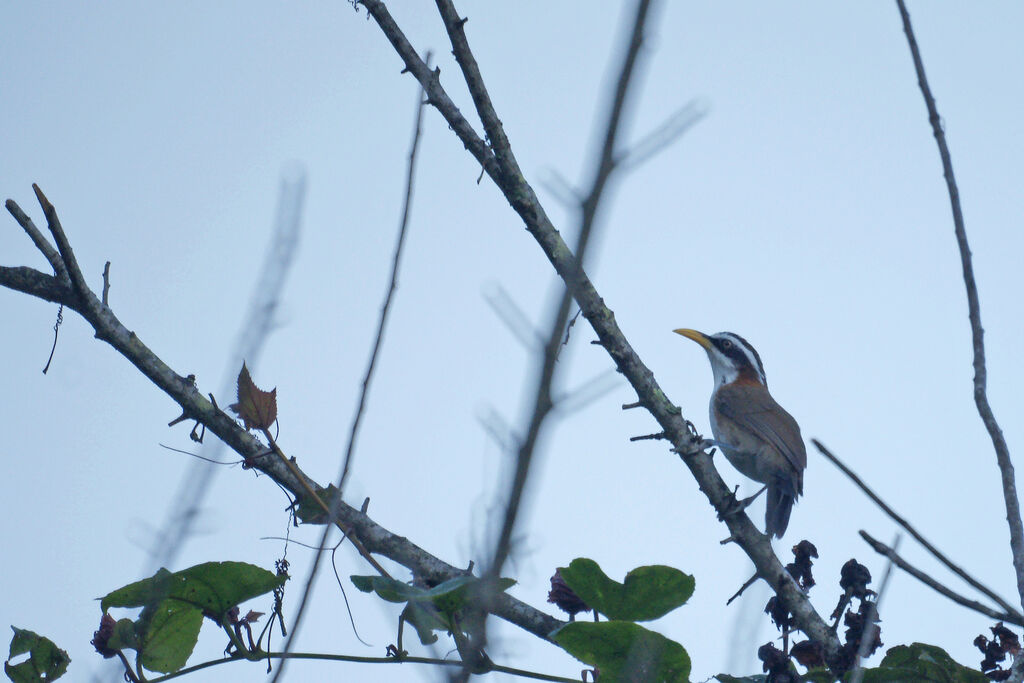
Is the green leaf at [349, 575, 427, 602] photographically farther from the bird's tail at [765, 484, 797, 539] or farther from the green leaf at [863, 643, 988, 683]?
the bird's tail at [765, 484, 797, 539]

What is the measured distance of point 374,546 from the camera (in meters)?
3.67

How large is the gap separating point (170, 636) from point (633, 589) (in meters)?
1.40

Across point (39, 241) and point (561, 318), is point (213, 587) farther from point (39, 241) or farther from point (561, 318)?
point (561, 318)

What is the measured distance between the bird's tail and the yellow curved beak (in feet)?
7.52

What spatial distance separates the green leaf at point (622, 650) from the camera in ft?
8.97

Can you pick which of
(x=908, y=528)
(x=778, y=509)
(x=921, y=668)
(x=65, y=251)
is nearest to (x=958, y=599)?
(x=908, y=528)

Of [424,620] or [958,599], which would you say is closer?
[958,599]

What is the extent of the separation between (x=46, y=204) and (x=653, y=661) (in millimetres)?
2593

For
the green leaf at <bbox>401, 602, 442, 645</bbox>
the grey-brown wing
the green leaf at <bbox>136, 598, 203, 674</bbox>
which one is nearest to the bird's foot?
the green leaf at <bbox>401, 602, 442, 645</bbox>

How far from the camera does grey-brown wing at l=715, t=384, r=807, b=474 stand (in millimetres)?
7062

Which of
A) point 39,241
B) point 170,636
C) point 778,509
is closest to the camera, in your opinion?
point 170,636

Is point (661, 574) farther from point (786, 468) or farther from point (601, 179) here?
point (786, 468)

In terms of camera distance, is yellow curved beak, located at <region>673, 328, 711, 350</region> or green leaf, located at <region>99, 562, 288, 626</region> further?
yellow curved beak, located at <region>673, 328, 711, 350</region>

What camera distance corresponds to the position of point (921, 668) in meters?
3.12
